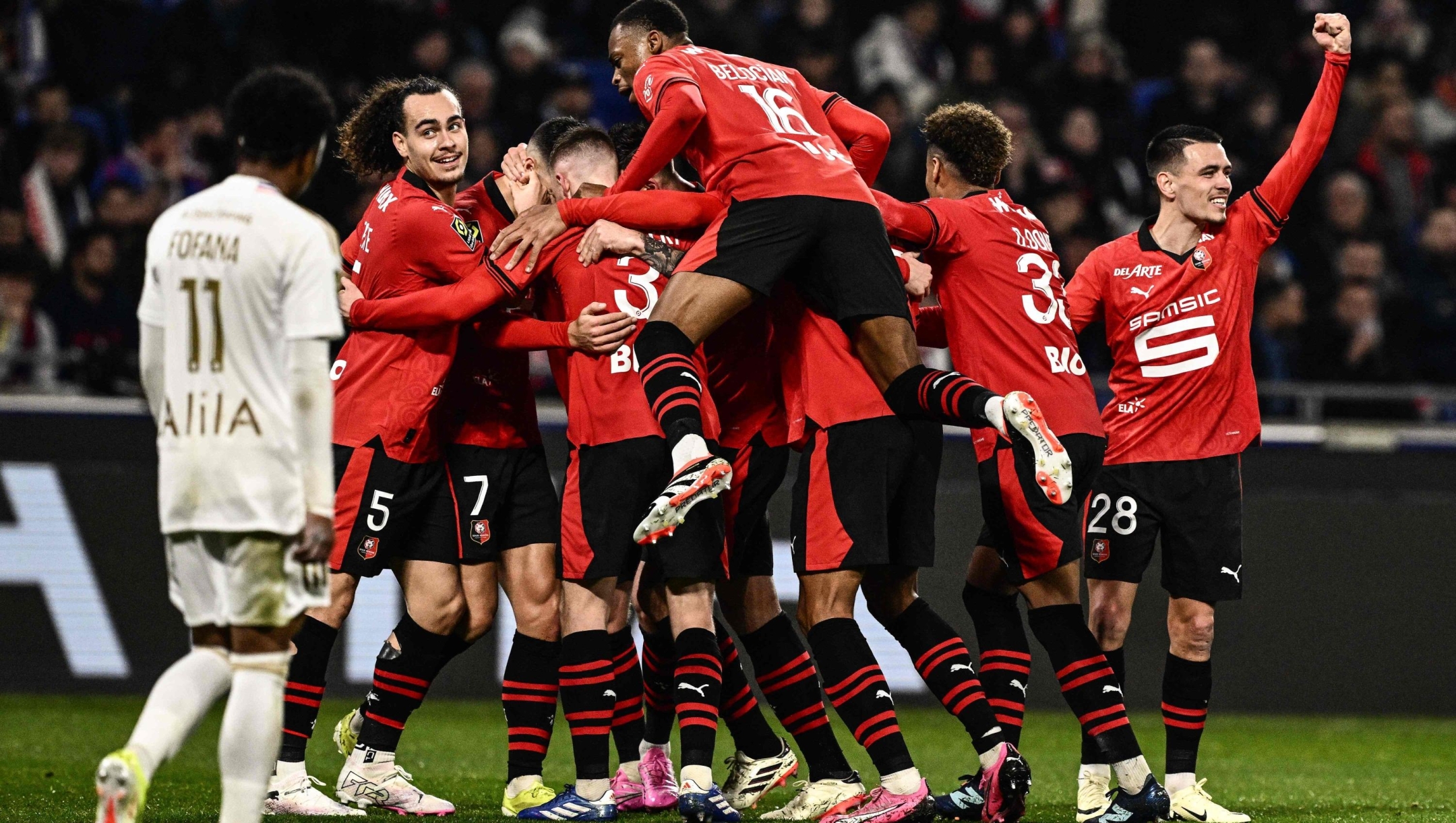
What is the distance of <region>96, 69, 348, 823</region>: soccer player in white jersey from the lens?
14.1 feet

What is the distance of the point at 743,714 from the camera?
20.8ft

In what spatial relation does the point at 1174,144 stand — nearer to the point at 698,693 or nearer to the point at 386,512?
the point at 698,693

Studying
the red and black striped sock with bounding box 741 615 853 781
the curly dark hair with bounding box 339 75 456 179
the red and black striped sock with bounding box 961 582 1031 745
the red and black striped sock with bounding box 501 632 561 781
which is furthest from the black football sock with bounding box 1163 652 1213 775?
the curly dark hair with bounding box 339 75 456 179

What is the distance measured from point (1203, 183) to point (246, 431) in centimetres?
392

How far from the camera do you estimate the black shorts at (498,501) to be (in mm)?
6363

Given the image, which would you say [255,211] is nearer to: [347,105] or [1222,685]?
[1222,685]

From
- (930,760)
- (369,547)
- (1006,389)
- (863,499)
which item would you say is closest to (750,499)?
(863,499)

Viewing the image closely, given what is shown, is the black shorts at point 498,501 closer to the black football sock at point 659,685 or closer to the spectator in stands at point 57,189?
the black football sock at point 659,685

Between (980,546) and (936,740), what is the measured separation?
121 inches

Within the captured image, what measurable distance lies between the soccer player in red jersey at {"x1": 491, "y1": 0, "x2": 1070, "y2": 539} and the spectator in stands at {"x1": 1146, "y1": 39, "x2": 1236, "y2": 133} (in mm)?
8663

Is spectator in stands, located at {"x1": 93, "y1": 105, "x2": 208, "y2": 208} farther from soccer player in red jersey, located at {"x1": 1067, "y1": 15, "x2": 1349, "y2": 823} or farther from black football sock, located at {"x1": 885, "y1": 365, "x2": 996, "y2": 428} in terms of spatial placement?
black football sock, located at {"x1": 885, "y1": 365, "x2": 996, "y2": 428}

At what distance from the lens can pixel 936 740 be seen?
9.07 m

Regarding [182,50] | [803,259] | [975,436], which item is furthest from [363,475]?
[182,50]

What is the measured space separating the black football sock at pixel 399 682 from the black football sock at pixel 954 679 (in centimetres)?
189
